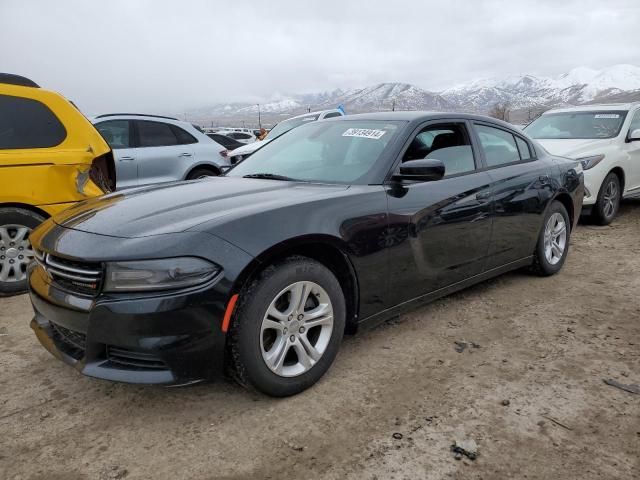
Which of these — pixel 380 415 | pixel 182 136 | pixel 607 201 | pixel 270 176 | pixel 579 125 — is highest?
pixel 579 125

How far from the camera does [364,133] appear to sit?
348 cm

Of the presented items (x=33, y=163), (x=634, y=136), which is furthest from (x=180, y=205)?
(x=634, y=136)

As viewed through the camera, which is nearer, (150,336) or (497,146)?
(150,336)

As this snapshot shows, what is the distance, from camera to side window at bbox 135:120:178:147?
7.21m

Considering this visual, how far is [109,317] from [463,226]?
89.7 inches

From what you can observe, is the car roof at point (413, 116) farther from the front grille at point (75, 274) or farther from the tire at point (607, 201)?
the tire at point (607, 201)

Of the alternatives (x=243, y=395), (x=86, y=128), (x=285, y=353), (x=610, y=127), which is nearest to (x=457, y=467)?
(x=285, y=353)

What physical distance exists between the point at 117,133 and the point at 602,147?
21.4ft

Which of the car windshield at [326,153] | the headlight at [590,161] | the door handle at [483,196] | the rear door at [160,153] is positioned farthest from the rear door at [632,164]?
the rear door at [160,153]

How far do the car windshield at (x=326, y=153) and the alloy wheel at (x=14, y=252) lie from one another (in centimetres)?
188

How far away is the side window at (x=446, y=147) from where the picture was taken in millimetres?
3418

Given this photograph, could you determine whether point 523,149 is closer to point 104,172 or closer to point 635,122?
point 104,172

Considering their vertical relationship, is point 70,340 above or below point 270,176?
below

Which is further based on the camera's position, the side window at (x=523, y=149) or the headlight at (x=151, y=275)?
the side window at (x=523, y=149)
